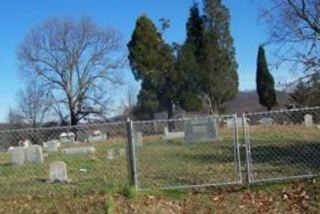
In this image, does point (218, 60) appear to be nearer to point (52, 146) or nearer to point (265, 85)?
point (265, 85)

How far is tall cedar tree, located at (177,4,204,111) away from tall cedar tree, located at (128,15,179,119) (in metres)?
0.80

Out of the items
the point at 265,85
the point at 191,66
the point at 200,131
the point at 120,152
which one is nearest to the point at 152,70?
the point at 191,66

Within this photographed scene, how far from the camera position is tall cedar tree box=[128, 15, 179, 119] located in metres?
50.2

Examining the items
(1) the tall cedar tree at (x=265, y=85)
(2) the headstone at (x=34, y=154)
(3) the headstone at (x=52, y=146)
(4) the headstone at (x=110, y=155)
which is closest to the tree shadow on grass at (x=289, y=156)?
(4) the headstone at (x=110, y=155)

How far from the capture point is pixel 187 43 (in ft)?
165

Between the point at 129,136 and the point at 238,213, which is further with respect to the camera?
the point at 129,136

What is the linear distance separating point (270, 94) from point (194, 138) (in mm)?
30654

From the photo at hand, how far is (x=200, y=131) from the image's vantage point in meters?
23.9

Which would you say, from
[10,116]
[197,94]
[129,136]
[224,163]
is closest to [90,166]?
[224,163]

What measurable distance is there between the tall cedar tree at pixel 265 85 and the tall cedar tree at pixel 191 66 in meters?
6.36

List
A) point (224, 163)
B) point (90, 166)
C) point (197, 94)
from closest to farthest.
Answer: point (224, 163) → point (90, 166) → point (197, 94)

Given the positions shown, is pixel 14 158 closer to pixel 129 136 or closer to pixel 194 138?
pixel 194 138

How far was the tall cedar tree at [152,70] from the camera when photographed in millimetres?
50219

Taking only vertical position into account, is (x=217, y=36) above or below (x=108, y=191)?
above
